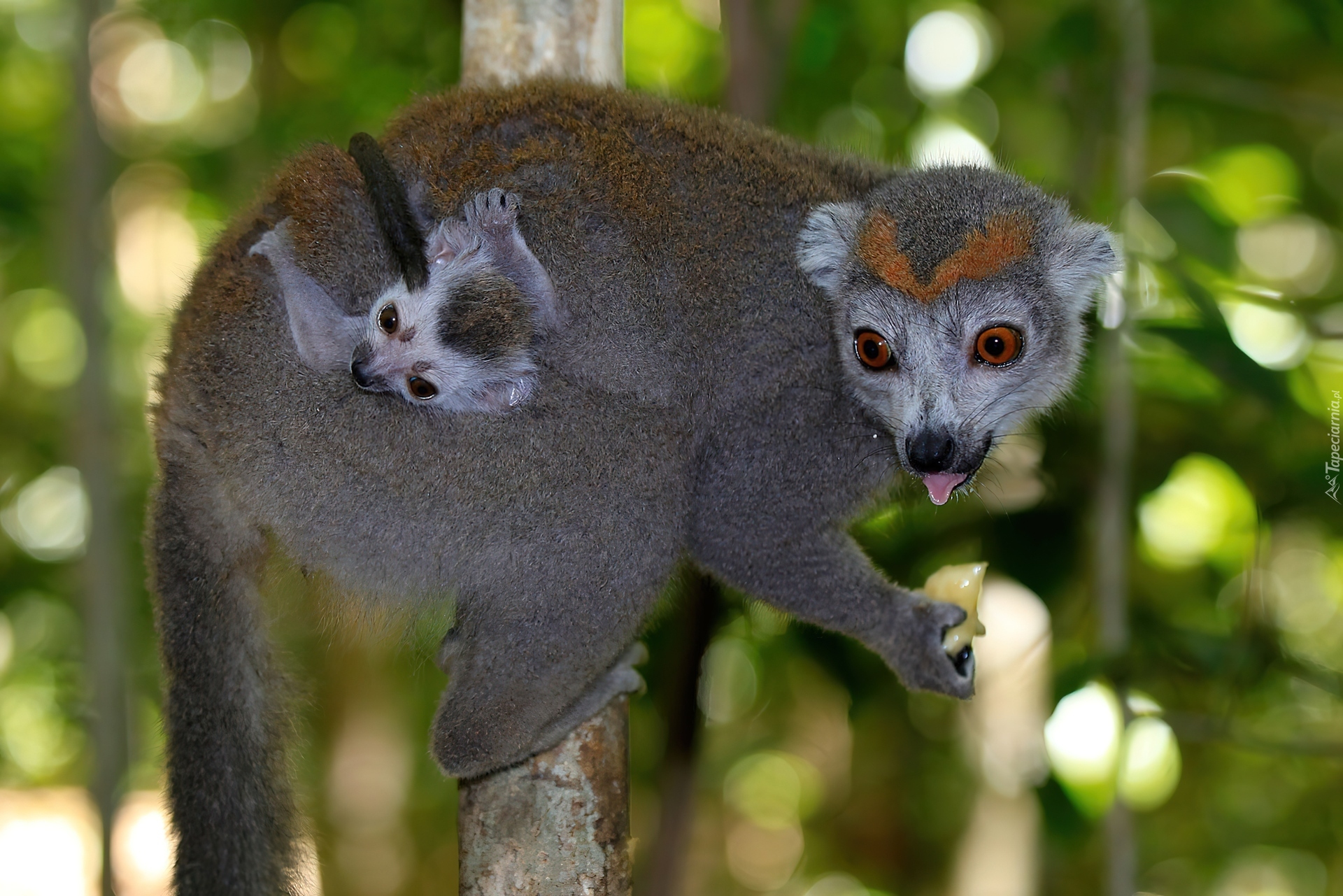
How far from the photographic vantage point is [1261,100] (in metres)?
4.44

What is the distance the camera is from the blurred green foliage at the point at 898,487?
4211 millimetres

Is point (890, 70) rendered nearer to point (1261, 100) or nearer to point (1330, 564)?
point (1261, 100)

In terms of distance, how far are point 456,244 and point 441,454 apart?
2.12ft

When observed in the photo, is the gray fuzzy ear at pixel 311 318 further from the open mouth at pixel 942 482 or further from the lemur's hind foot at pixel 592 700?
the open mouth at pixel 942 482

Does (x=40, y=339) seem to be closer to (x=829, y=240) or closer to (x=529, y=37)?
(x=529, y=37)

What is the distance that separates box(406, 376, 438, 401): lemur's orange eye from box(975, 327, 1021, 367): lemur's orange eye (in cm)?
182

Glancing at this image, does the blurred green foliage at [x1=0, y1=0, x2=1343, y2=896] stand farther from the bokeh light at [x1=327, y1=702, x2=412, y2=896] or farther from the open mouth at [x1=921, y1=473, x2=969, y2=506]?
the open mouth at [x1=921, y1=473, x2=969, y2=506]

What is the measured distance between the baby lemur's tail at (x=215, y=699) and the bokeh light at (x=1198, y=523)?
12.7ft

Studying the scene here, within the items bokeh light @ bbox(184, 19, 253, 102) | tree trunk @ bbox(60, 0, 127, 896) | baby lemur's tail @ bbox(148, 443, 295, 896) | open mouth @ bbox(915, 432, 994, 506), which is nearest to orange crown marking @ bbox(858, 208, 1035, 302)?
open mouth @ bbox(915, 432, 994, 506)

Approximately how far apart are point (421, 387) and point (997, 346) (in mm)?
1923

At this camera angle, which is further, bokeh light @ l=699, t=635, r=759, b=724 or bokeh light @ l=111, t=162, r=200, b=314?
bokeh light @ l=699, t=635, r=759, b=724

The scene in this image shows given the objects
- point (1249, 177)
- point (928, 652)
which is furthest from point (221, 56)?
point (1249, 177)

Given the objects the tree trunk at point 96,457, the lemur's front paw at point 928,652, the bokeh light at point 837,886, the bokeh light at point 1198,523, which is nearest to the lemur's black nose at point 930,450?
the lemur's front paw at point 928,652

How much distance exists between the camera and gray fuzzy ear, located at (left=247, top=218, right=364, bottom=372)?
3109 mm
